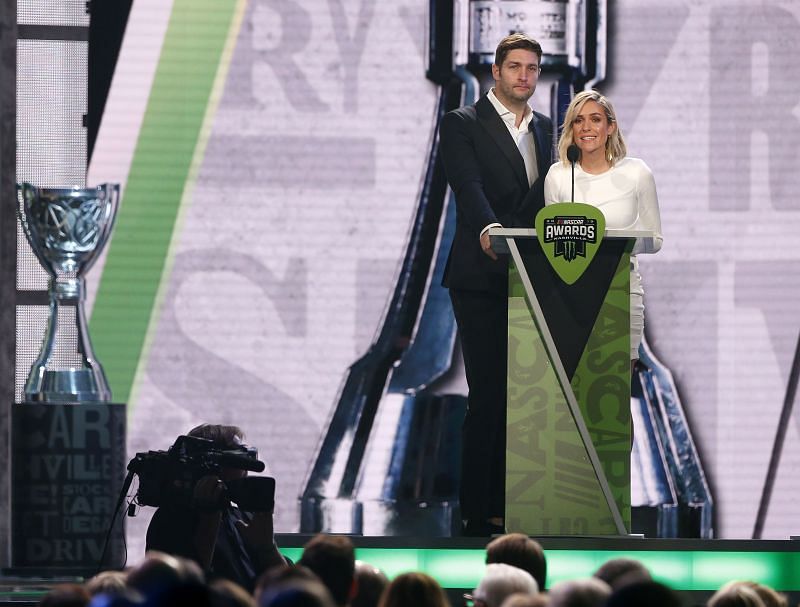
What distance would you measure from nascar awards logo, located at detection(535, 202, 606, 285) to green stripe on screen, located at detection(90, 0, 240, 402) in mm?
2405

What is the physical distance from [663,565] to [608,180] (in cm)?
107

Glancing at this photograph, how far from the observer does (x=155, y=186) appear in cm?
647

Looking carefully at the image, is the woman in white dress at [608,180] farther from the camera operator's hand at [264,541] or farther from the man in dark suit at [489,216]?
the camera operator's hand at [264,541]

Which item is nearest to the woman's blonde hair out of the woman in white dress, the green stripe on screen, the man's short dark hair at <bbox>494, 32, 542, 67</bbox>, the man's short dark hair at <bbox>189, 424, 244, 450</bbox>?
the woman in white dress

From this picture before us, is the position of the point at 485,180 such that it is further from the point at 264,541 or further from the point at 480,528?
the point at 264,541

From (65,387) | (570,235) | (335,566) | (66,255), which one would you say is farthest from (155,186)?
(335,566)

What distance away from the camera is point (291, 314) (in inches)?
253

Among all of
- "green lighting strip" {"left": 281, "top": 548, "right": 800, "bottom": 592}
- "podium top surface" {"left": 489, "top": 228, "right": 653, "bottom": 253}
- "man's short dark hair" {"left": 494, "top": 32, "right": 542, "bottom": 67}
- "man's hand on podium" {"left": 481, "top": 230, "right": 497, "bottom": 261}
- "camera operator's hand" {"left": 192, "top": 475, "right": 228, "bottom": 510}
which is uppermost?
"man's short dark hair" {"left": 494, "top": 32, "right": 542, "bottom": 67}

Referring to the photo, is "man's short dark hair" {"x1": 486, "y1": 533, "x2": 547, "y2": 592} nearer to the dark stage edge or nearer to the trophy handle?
the dark stage edge

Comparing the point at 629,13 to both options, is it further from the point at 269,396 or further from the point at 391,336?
the point at 269,396

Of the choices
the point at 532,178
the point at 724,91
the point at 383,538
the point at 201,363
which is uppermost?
the point at 724,91

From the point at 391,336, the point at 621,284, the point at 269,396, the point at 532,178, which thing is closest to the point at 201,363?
the point at 269,396

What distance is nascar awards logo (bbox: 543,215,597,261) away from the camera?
14.3 feet

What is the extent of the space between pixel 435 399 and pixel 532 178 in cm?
168
